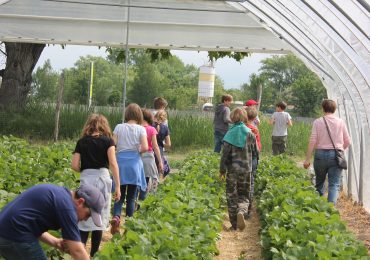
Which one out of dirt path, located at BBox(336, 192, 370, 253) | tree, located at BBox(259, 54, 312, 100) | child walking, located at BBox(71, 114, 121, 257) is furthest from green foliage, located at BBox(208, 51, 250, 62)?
tree, located at BBox(259, 54, 312, 100)

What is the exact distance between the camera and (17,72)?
20500 mm

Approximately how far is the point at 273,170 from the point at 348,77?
1.90 m

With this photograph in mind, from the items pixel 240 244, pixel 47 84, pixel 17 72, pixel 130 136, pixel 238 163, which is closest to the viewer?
pixel 130 136

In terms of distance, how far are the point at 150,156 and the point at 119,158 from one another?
1.18m

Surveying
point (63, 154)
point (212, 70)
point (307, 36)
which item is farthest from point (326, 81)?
point (212, 70)

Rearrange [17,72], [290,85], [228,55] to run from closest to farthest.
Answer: [228,55]
[17,72]
[290,85]

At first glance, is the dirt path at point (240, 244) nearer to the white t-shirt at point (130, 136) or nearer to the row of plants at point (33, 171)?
the white t-shirt at point (130, 136)

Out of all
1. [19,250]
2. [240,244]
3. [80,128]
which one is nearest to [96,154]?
[19,250]

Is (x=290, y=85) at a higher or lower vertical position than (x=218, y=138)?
higher

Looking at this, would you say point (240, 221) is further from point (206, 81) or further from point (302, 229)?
point (206, 81)

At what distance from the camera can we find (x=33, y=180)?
799 cm

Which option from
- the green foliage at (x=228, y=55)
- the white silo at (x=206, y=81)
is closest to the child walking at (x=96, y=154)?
the green foliage at (x=228, y=55)

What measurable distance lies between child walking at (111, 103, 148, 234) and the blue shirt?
129 inches

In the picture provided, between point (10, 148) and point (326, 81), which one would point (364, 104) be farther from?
point (10, 148)
